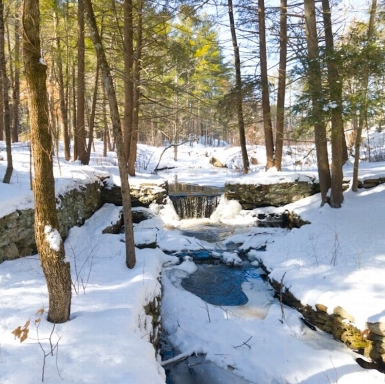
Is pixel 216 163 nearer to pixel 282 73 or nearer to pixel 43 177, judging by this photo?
pixel 282 73

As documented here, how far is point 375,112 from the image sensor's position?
22.4 feet

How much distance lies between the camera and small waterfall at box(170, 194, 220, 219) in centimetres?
1110

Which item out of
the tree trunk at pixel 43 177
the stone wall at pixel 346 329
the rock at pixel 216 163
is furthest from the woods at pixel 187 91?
the rock at pixel 216 163

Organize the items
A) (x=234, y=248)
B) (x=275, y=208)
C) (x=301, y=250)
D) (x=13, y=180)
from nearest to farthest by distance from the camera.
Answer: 1. (x=301, y=250)
2. (x=13, y=180)
3. (x=234, y=248)
4. (x=275, y=208)

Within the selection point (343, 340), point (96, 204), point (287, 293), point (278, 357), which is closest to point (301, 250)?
point (287, 293)

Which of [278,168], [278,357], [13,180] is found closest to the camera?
[278,357]

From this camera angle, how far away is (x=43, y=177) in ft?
10.5

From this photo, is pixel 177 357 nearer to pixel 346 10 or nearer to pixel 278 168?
pixel 278 168

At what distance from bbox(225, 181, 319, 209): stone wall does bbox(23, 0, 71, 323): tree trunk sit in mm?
8262

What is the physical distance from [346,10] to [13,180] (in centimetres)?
1070

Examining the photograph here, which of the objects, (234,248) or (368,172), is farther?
(368,172)

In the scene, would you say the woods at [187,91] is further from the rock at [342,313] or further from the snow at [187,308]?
the rock at [342,313]

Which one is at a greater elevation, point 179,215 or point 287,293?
point 179,215

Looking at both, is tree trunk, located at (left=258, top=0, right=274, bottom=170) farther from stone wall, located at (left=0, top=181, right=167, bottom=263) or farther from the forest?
stone wall, located at (left=0, top=181, right=167, bottom=263)
